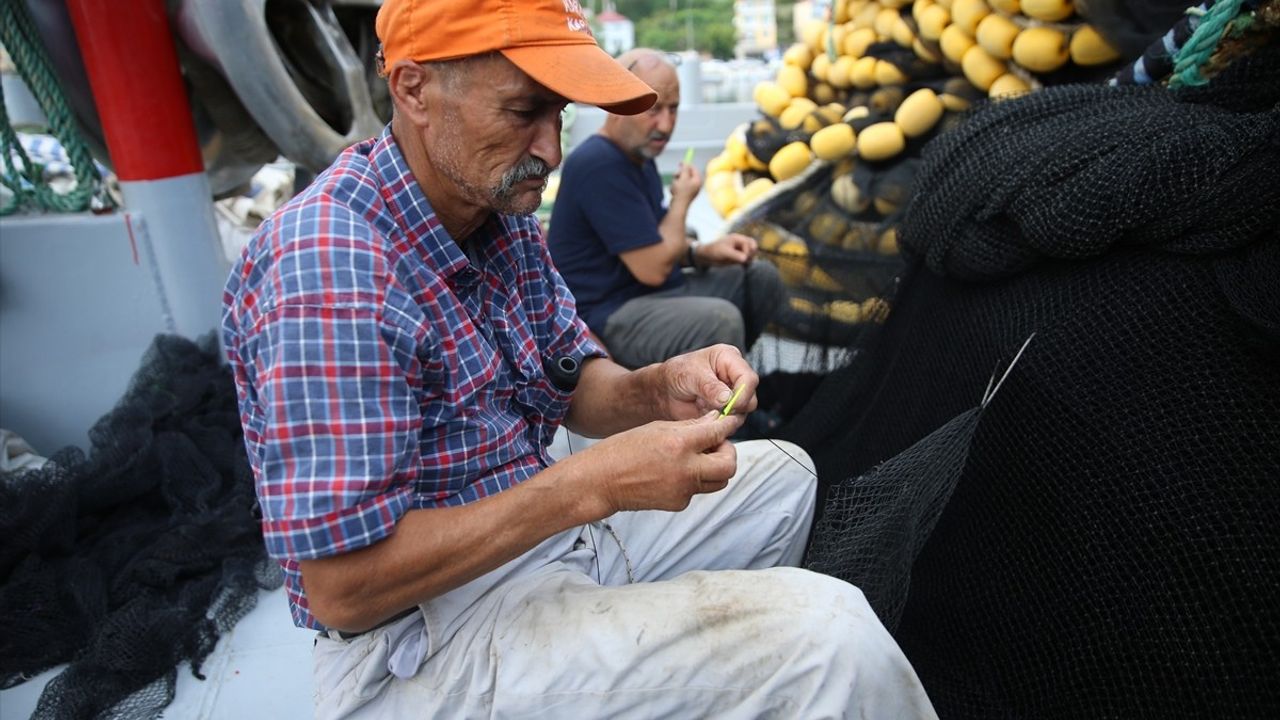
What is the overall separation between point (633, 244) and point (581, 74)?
1664mm

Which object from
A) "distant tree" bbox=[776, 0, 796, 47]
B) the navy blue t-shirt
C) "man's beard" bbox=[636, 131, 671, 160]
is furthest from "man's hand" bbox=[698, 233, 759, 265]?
"distant tree" bbox=[776, 0, 796, 47]

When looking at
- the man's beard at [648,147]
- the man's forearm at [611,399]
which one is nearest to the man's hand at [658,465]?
the man's forearm at [611,399]

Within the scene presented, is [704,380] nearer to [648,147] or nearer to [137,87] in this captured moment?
[648,147]

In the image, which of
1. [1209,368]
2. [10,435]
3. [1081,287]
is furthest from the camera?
[10,435]

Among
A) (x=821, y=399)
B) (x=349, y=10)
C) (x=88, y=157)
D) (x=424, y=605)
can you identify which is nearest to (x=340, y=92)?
(x=349, y=10)

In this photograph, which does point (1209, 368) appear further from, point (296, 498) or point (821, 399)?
point (296, 498)

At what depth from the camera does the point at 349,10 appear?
128 inches

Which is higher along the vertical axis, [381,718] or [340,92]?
[340,92]

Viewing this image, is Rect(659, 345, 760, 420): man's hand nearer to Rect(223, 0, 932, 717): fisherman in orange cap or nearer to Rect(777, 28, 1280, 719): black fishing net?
Rect(223, 0, 932, 717): fisherman in orange cap

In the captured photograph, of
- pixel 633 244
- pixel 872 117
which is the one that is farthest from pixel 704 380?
pixel 872 117

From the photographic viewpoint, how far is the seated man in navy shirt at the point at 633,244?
2883 millimetres

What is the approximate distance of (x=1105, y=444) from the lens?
149 cm

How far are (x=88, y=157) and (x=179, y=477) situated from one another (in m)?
1.20

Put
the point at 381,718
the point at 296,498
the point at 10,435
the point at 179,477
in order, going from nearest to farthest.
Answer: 1. the point at 296,498
2. the point at 381,718
3. the point at 179,477
4. the point at 10,435
